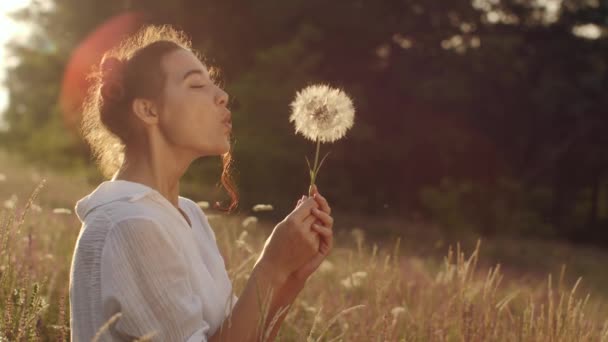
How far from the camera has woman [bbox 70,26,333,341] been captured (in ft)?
6.95

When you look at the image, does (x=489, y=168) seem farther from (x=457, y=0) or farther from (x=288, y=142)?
(x=288, y=142)

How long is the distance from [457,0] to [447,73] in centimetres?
221

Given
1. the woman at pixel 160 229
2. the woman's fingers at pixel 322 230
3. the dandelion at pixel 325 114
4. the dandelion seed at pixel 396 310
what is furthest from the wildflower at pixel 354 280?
the woman's fingers at pixel 322 230

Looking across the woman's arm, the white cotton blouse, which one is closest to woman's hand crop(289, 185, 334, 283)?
the woman's arm

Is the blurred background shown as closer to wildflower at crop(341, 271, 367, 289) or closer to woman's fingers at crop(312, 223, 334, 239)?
wildflower at crop(341, 271, 367, 289)

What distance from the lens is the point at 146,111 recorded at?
248 centimetres

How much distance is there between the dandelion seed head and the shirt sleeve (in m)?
0.93

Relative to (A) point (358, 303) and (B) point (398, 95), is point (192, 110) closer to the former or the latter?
(A) point (358, 303)

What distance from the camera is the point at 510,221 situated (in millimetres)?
18969

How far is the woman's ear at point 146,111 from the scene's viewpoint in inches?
97.3

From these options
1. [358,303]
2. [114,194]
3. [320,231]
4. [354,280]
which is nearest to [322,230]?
[320,231]

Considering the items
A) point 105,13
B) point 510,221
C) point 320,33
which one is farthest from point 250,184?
point 510,221

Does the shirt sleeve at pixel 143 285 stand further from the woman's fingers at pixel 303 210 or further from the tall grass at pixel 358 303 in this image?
the woman's fingers at pixel 303 210

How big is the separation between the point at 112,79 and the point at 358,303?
303 centimetres
